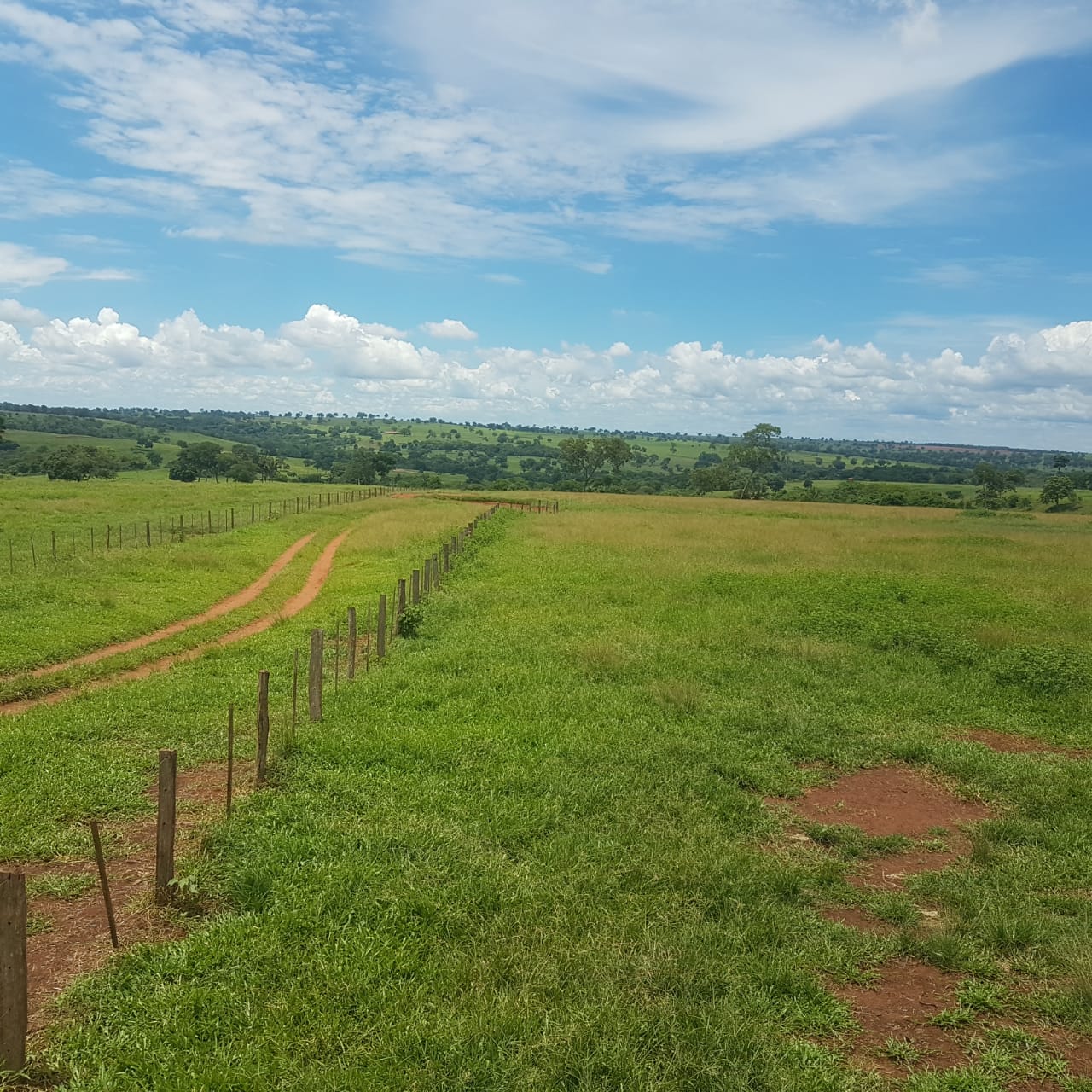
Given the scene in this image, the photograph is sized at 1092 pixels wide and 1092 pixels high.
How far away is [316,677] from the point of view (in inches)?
460

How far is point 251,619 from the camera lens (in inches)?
818

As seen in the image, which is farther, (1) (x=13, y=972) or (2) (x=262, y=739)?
(2) (x=262, y=739)

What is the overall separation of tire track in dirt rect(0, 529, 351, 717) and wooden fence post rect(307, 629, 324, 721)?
499 cm

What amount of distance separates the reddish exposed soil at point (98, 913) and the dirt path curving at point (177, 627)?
Result: 801 cm

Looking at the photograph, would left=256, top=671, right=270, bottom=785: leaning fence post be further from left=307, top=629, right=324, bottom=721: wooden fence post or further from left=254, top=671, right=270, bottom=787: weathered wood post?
left=307, top=629, right=324, bottom=721: wooden fence post

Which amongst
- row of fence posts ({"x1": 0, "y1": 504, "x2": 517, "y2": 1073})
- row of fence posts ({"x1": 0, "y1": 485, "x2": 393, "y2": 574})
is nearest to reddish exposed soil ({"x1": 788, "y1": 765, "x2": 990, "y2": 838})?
row of fence posts ({"x1": 0, "y1": 504, "x2": 517, "y2": 1073})

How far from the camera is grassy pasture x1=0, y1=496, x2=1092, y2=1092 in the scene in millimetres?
5477

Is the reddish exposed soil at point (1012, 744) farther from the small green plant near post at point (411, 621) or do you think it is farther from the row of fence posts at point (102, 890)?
the small green plant near post at point (411, 621)

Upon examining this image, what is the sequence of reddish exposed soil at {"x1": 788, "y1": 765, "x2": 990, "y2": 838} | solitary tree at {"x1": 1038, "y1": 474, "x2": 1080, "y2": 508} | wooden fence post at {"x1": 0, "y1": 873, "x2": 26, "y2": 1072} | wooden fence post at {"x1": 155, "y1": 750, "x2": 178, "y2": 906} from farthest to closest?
1. solitary tree at {"x1": 1038, "y1": 474, "x2": 1080, "y2": 508}
2. reddish exposed soil at {"x1": 788, "y1": 765, "x2": 990, "y2": 838}
3. wooden fence post at {"x1": 155, "y1": 750, "x2": 178, "y2": 906}
4. wooden fence post at {"x1": 0, "y1": 873, "x2": 26, "y2": 1072}

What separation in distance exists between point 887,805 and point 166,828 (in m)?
8.54

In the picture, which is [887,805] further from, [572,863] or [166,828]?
[166,828]

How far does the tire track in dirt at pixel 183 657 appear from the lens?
13.5 m

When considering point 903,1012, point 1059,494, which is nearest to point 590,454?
point 1059,494

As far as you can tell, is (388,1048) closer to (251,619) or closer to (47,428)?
(251,619)
